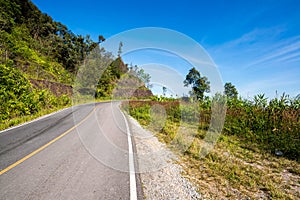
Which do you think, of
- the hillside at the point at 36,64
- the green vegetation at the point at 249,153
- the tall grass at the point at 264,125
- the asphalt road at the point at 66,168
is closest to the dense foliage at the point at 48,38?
the hillside at the point at 36,64

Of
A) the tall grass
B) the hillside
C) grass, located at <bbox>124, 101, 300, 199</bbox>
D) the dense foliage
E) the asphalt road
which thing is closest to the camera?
the asphalt road

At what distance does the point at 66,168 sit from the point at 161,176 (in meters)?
2.11

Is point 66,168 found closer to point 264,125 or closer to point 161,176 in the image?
point 161,176

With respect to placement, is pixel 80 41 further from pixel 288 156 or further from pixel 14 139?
pixel 288 156

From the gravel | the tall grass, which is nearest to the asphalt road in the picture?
the gravel

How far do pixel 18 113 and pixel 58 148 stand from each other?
6.69 metres

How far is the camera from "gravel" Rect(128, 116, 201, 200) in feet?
8.95

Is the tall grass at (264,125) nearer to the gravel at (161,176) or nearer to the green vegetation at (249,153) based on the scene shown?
the green vegetation at (249,153)

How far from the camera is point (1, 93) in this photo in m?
8.09

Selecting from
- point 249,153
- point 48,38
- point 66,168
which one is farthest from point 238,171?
point 48,38

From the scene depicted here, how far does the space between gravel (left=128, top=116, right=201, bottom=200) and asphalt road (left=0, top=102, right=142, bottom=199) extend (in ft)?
0.76

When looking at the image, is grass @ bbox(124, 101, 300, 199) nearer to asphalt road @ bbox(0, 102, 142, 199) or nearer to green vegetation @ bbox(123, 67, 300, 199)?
green vegetation @ bbox(123, 67, 300, 199)

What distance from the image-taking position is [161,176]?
3352 millimetres

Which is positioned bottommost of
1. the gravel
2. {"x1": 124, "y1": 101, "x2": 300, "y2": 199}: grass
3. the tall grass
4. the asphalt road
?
the asphalt road
